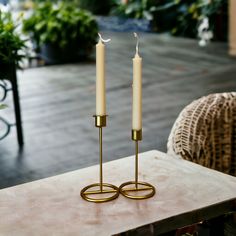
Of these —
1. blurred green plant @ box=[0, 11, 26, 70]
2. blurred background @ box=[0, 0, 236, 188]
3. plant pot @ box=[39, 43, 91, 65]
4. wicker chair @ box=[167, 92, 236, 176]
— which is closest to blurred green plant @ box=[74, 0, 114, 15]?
blurred background @ box=[0, 0, 236, 188]

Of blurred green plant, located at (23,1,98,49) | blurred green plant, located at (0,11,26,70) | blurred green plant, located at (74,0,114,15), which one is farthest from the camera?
blurred green plant, located at (74,0,114,15)

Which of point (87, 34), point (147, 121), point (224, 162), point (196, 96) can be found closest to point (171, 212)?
point (224, 162)

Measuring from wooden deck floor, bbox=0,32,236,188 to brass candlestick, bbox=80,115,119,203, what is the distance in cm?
15

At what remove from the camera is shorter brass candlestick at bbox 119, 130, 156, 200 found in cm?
169

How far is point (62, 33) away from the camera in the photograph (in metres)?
7.97

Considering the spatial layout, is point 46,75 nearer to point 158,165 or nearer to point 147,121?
point 147,121

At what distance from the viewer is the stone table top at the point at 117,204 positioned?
5.06 ft

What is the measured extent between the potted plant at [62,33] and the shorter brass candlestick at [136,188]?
632 centimetres

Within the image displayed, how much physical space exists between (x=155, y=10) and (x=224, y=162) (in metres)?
8.32

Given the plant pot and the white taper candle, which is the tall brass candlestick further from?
the plant pot

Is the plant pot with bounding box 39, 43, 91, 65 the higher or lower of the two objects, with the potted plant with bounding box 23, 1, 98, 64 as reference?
lower

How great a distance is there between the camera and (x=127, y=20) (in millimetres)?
11016

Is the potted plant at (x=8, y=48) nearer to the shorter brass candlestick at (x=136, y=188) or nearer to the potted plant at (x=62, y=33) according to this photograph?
the shorter brass candlestick at (x=136, y=188)

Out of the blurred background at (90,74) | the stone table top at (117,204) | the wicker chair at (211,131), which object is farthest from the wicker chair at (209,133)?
the blurred background at (90,74)
